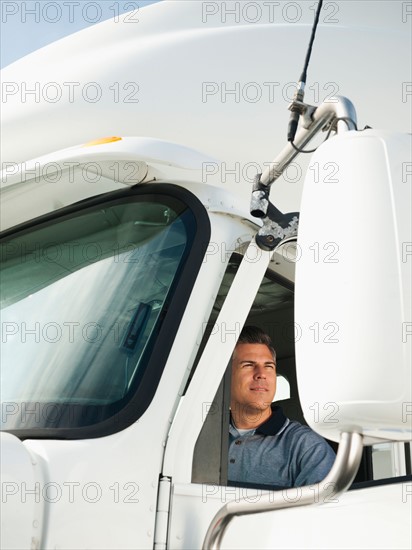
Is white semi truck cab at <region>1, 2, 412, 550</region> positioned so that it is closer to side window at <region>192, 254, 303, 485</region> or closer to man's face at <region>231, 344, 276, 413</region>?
side window at <region>192, 254, 303, 485</region>

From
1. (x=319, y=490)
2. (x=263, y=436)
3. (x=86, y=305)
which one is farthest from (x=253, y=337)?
(x=319, y=490)

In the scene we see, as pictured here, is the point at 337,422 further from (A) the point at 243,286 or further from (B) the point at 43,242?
(B) the point at 43,242

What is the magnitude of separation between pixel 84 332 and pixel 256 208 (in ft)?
1.65

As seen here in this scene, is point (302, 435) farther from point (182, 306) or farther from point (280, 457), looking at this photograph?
point (182, 306)

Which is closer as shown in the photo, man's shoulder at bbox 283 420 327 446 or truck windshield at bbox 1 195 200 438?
truck windshield at bbox 1 195 200 438

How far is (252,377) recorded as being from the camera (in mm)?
2922

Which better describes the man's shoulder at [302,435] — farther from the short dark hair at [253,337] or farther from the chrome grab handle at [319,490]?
the chrome grab handle at [319,490]

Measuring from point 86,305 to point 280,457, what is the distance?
0.86 metres

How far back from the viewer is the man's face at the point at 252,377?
2865mm

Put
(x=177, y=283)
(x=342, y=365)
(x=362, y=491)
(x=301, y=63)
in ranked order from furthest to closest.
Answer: (x=301, y=63) < (x=177, y=283) < (x=362, y=491) < (x=342, y=365)

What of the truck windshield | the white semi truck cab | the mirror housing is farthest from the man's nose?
the mirror housing

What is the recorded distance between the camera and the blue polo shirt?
101 inches

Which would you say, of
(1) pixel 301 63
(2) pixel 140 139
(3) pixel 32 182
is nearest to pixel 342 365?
(2) pixel 140 139

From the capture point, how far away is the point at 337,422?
1.49 metres
